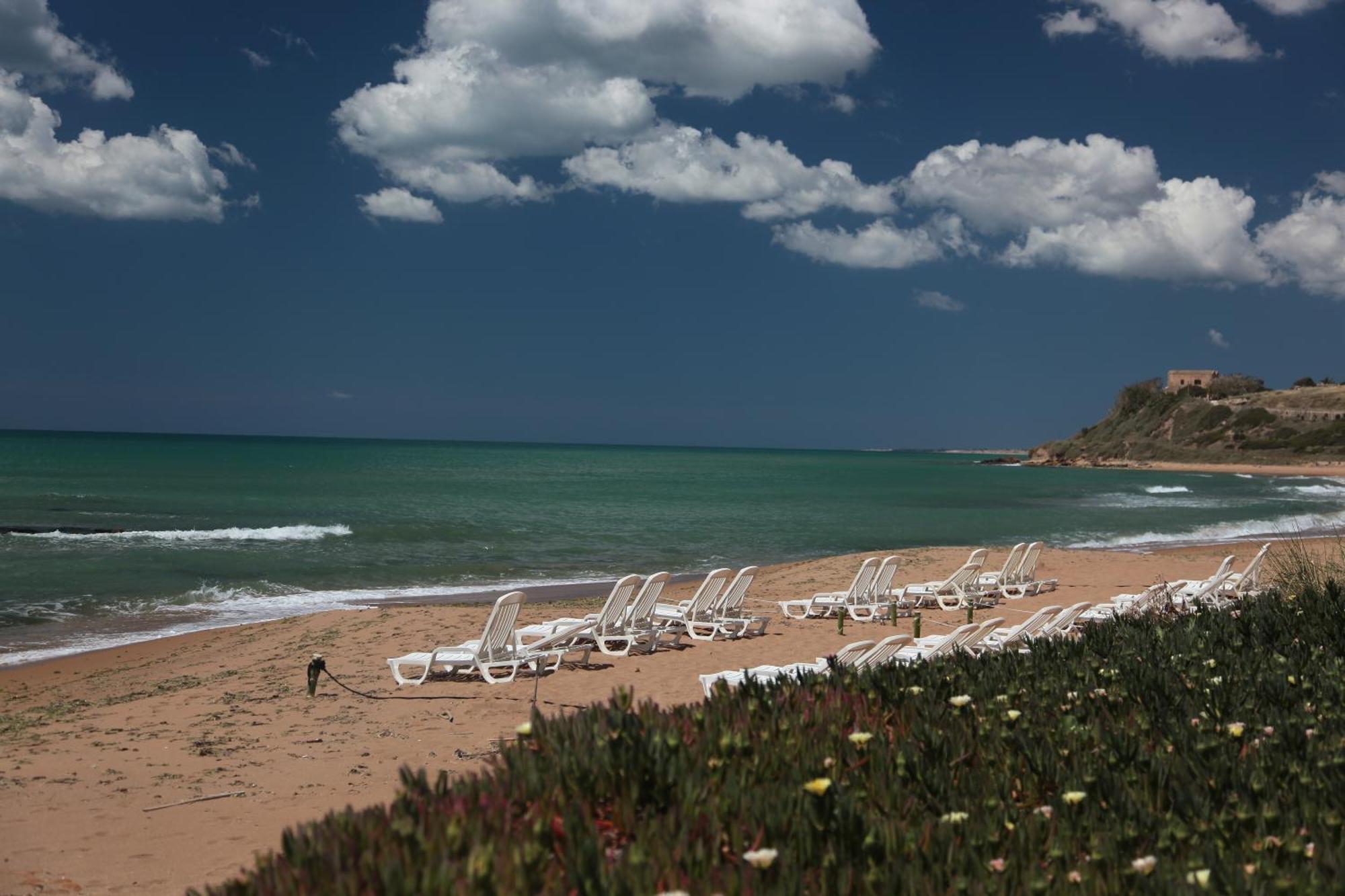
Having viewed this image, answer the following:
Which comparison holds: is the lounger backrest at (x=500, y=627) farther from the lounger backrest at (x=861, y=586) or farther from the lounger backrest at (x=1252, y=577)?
the lounger backrest at (x=1252, y=577)

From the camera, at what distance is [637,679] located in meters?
11.5

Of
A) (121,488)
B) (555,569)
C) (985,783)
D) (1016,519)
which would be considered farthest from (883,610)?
(121,488)

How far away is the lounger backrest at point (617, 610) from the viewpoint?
12586 mm

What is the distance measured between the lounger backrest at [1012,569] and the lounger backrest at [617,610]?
30.0ft

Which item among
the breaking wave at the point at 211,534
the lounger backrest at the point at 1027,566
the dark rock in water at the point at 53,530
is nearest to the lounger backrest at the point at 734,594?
the lounger backrest at the point at 1027,566

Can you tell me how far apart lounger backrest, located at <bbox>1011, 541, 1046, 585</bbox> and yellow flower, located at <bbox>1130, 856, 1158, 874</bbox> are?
17167 millimetres

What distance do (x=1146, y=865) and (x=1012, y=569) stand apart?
688 inches

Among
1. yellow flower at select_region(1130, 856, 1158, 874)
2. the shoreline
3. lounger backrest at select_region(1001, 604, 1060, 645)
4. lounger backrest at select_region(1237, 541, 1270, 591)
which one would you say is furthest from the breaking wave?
the shoreline

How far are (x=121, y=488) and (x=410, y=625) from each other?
45649 millimetres

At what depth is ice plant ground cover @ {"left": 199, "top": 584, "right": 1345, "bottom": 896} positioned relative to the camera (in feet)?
9.55

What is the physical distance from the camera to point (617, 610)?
42.0 ft

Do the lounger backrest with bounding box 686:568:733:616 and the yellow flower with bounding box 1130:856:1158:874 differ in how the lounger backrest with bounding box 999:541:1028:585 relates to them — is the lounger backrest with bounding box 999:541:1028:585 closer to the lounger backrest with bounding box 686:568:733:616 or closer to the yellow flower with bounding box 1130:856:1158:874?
the lounger backrest with bounding box 686:568:733:616

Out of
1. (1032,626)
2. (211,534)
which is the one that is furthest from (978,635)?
(211,534)

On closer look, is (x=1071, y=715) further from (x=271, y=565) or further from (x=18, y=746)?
(x=271, y=565)
